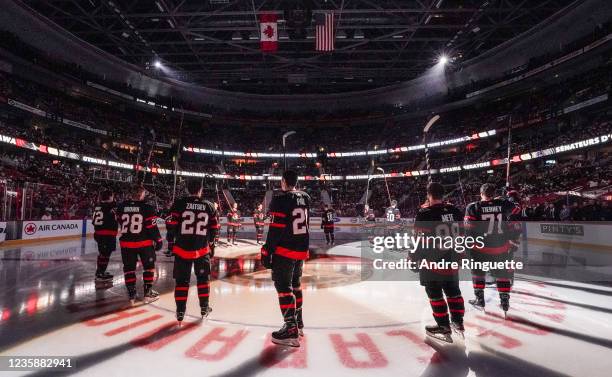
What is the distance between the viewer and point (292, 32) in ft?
57.9

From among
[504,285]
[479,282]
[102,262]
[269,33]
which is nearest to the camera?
[504,285]

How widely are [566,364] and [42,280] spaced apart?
961 centimetres

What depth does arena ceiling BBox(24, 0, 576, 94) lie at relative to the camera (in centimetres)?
1978

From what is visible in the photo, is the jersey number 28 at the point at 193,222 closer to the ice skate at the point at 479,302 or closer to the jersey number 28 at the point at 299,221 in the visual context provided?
the jersey number 28 at the point at 299,221

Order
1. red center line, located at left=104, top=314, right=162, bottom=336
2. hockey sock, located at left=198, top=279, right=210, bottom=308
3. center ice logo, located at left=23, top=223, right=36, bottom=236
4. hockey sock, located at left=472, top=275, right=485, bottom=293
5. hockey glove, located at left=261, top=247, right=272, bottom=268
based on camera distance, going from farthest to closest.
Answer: center ice logo, located at left=23, top=223, right=36, bottom=236, hockey sock, located at left=472, top=275, right=485, bottom=293, hockey sock, located at left=198, top=279, right=210, bottom=308, red center line, located at left=104, top=314, right=162, bottom=336, hockey glove, located at left=261, top=247, right=272, bottom=268

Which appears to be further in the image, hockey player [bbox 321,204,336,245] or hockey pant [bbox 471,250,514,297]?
hockey player [bbox 321,204,336,245]

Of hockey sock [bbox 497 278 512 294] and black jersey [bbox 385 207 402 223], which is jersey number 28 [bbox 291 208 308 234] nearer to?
hockey sock [bbox 497 278 512 294]

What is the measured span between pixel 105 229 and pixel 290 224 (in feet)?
17.0

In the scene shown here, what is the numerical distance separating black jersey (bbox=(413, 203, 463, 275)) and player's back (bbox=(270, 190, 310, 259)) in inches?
60.9

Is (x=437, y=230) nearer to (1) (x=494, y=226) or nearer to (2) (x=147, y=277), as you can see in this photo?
(1) (x=494, y=226)

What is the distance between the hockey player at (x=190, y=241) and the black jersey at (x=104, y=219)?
3182mm

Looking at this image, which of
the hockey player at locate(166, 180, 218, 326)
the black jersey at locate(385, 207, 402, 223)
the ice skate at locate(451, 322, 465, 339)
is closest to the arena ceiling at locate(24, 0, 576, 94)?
the black jersey at locate(385, 207, 402, 223)

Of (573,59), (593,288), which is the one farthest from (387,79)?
(593,288)

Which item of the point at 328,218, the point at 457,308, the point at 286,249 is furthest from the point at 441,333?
the point at 328,218
